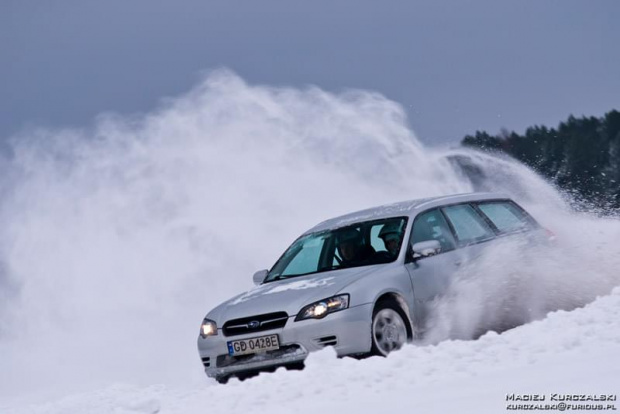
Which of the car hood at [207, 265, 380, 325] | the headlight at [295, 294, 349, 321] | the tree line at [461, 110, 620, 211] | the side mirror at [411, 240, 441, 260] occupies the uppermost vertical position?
the tree line at [461, 110, 620, 211]

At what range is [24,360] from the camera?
53.1ft

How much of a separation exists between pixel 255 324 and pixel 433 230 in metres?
1.98

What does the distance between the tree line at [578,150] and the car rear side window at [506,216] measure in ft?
151

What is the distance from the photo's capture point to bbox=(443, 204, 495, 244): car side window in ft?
29.3

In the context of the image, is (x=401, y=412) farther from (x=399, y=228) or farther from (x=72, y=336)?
(x=72, y=336)

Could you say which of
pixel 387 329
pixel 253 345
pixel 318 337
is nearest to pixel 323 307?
pixel 318 337

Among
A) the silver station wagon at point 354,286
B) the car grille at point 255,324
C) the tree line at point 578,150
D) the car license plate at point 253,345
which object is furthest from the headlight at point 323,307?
the tree line at point 578,150

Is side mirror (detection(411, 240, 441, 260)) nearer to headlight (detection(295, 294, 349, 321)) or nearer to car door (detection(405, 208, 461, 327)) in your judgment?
car door (detection(405, 208, 461, 327))

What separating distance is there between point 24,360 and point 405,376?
1158 centimetres

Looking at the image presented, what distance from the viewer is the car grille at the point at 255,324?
764 centimetres

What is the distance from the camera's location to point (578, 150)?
60.8 m

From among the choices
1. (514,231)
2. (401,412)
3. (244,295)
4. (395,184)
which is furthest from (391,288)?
(395,184)

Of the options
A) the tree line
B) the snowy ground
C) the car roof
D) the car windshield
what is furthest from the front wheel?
the tree line

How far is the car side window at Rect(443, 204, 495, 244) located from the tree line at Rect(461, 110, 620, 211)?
4661cm
